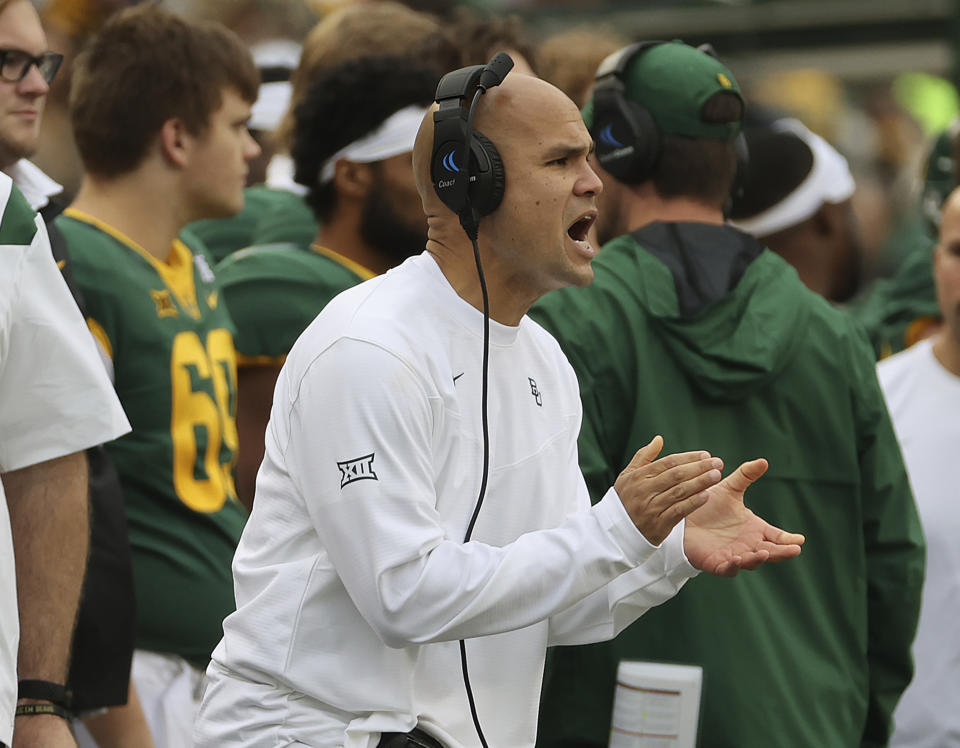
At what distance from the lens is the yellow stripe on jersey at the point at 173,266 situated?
451cm

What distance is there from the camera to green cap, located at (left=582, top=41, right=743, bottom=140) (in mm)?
4020

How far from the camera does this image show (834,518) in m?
3.97

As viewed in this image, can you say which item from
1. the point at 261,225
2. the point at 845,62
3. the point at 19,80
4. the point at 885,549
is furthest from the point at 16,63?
the point at 845,62

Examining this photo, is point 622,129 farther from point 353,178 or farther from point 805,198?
point 805,198

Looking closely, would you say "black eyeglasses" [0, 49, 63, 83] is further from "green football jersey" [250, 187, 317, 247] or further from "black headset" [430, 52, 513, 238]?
"green football jersey" [250, 187, 317, 247]

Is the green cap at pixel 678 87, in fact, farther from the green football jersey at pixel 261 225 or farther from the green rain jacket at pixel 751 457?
the green football jersey at pixel 261 225

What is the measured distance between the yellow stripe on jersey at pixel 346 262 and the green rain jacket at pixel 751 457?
138cm

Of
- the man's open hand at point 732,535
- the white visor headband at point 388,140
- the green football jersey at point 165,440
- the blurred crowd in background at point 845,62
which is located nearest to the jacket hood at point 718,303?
the man's open hand at point 732,535

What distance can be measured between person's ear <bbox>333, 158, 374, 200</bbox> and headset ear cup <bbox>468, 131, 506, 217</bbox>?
238 cm

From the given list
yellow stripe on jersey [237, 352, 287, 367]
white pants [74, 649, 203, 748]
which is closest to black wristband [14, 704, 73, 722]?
white pants [74, 649, 203, 748]

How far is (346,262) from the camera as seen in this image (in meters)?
5.26

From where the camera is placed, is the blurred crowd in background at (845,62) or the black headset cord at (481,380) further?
the blurred crowd in background at (845,62)

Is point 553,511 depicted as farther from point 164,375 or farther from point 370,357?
point 164,375

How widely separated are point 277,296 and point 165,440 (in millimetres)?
848
